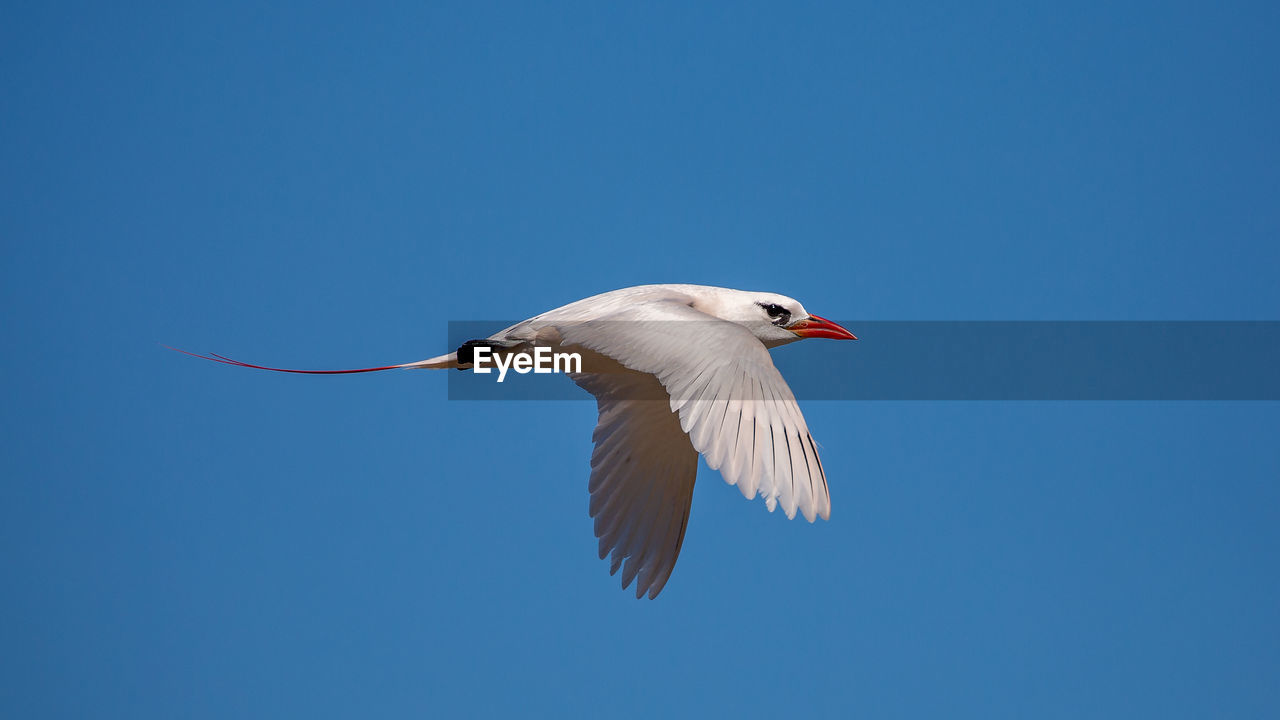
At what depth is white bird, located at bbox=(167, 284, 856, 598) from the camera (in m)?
4.59

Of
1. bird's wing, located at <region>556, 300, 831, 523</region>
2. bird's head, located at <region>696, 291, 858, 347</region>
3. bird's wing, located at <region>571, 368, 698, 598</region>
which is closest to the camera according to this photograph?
bird's wing, located at <region>556, 300, 831, 523</region>

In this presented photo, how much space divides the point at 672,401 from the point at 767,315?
2.05 metres

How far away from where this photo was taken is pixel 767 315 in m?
6.74

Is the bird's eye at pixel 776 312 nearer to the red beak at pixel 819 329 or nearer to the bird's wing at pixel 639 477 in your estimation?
the red beak at pixel 819 329

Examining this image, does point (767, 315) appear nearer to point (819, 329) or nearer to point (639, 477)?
point (819, 329)

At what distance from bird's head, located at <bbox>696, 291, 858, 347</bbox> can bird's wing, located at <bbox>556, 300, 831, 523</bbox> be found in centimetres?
121

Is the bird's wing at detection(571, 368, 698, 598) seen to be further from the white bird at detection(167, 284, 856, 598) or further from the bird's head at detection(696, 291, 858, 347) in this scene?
the bird's head at detection(696, 291, 858, 347)

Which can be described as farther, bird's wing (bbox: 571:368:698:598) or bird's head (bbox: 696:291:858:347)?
bird's wing (bbox: 571:368:698:598)

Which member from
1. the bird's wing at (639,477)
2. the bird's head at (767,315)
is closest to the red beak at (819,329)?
the bird's head at (767,315)

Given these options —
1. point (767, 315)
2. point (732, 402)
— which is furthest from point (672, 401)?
point (767, 315)

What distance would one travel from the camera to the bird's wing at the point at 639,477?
6.82 meters

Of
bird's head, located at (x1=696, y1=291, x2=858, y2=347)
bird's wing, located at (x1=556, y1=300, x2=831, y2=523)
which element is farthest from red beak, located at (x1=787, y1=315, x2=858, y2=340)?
bird's wing, located at (x1=556, y1=300, x2=831, y2=523)

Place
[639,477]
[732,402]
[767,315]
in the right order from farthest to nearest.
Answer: [639,477]
[767,315]
[732,402]

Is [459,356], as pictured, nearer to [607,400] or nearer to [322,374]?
[322,374]
